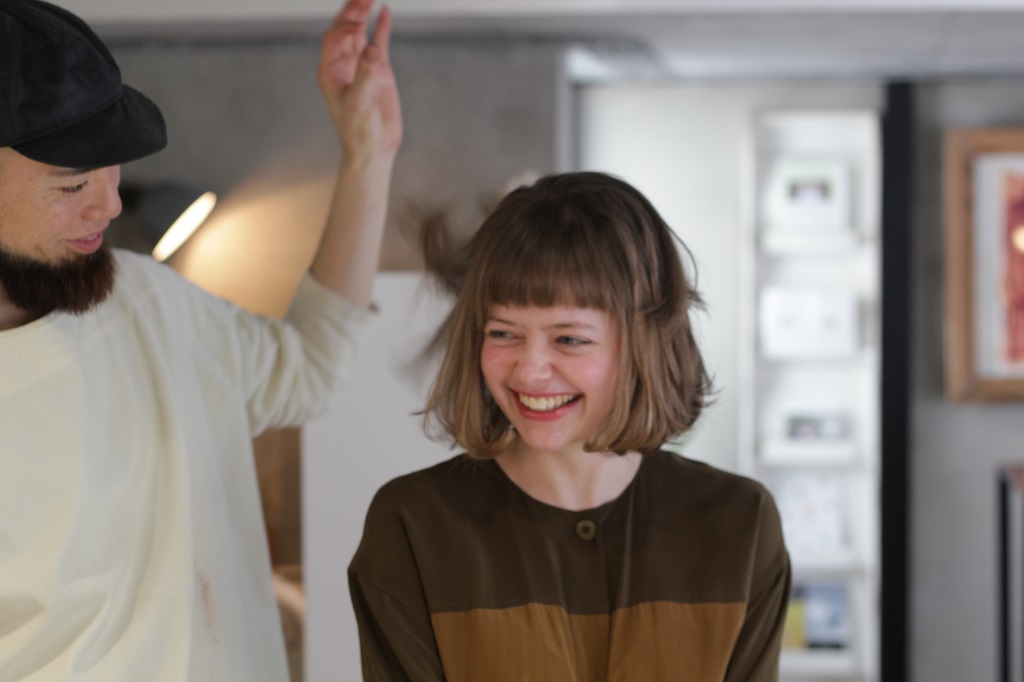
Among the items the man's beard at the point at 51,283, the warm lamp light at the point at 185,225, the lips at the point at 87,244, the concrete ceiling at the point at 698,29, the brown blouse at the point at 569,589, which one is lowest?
the brown blouse at the point at 569,589

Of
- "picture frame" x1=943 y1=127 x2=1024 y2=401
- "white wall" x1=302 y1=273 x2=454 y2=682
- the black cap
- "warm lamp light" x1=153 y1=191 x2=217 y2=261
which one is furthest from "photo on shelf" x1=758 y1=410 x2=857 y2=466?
the black cap

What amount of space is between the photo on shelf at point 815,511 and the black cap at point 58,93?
3844 mm

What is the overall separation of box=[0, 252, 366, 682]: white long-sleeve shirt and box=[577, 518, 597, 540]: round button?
0.53 metres

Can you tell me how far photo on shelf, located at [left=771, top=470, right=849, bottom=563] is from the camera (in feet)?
15.5

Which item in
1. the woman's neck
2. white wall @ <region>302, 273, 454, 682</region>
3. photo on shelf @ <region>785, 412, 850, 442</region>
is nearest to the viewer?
the woman's neck

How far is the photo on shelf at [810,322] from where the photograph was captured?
4680mm

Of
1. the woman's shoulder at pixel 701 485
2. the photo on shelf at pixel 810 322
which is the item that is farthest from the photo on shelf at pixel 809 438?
the woman's shoulder at pixel 701 485

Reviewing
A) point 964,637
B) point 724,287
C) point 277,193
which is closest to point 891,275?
point 724,287

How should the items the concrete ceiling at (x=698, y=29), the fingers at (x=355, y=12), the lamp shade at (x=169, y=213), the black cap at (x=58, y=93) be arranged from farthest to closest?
the lamp shade at (x=169, y=213) < the concrete ceiling at (x=698, y=29) < the fingers at (x=355, y=12) < the black cap at (x=58, y=93)

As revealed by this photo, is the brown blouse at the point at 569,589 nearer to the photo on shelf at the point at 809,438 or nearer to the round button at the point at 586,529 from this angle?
the round button at the point at 586,529

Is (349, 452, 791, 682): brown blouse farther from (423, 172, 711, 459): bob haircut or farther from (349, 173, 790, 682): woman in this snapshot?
(423, 172, 711, 459): bob haircut

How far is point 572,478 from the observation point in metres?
1.50

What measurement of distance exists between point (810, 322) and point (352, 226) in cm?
321

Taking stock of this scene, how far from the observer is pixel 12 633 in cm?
138
